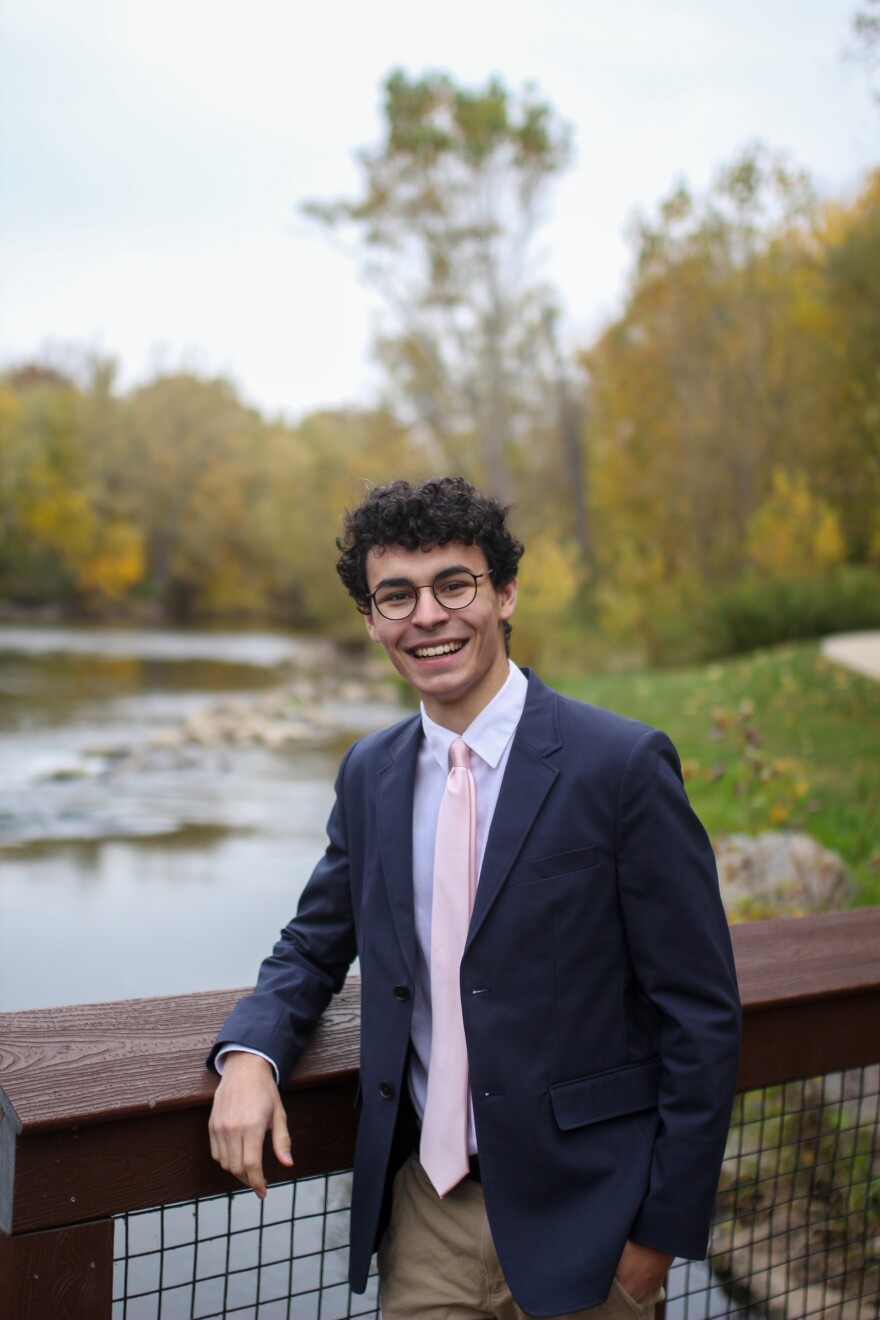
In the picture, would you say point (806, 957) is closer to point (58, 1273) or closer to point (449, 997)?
point (449, 997)

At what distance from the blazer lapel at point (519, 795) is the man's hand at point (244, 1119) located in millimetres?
319

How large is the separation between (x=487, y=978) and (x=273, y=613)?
54630 mm

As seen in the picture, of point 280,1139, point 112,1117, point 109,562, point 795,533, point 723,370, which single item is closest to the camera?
point 112,1117

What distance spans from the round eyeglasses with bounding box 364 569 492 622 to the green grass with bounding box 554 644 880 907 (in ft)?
9.54

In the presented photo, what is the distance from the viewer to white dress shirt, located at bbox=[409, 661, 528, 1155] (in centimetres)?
166

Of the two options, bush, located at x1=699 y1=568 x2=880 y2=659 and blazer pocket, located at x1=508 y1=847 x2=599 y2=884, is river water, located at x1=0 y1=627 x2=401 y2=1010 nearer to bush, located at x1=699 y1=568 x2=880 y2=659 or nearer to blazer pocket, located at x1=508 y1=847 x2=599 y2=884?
bush, located at x1=699 y1=568 x2=880 y2=659

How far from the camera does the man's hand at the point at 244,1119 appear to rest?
143 centimetres

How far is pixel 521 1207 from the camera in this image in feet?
5.05

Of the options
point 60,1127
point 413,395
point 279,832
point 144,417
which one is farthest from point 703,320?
point 144,417

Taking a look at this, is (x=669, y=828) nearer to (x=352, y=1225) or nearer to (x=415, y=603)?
(x=415, y=603)

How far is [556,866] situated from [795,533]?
1736 centimetres

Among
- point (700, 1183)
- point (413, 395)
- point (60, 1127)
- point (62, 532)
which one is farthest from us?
point (62, 532)

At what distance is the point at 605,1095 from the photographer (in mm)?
1549

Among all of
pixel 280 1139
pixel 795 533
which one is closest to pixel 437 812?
pixel 280 1139
